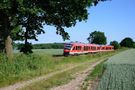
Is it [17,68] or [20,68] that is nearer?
[17,68]

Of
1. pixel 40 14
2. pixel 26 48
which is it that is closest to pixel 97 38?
pixel 26 48

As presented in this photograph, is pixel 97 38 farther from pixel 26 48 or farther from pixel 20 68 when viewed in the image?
pixel 20 68

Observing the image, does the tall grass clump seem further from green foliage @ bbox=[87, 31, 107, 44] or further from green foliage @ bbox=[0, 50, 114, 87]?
green foliage @ bbox=[87, 31, 107, 44]

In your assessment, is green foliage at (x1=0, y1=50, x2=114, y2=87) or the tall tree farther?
the tall tree

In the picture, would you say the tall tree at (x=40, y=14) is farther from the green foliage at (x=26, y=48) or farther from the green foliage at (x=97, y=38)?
the green foliage at (x=97, y=38)

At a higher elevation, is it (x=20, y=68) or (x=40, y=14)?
(x=40, y=14)

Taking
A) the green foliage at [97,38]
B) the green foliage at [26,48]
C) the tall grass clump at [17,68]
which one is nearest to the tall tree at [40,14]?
the tall grass clump at [17,68]

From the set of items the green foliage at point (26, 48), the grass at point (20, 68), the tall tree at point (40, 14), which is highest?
the tall tree at point (40, 14)

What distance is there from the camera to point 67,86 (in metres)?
18.8

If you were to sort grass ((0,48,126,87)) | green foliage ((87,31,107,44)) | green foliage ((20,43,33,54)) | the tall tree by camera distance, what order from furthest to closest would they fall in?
green foliage ((87,31,107,44))
green foliage ((20,43,33,54))
the tall tree
grass ((0,48,126,87))

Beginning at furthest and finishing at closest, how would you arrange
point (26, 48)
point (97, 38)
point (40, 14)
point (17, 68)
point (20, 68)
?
point (97, 38), point (26, 48), point (40, 14), point (20, 68), point (17, 68)

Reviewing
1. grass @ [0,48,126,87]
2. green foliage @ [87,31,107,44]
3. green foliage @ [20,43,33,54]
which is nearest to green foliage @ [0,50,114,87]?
grass @ [0,48,126,87]

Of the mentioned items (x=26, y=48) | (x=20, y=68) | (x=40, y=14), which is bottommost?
(x=20, y=68)

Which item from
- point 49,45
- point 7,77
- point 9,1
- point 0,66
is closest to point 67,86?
point 7,77
